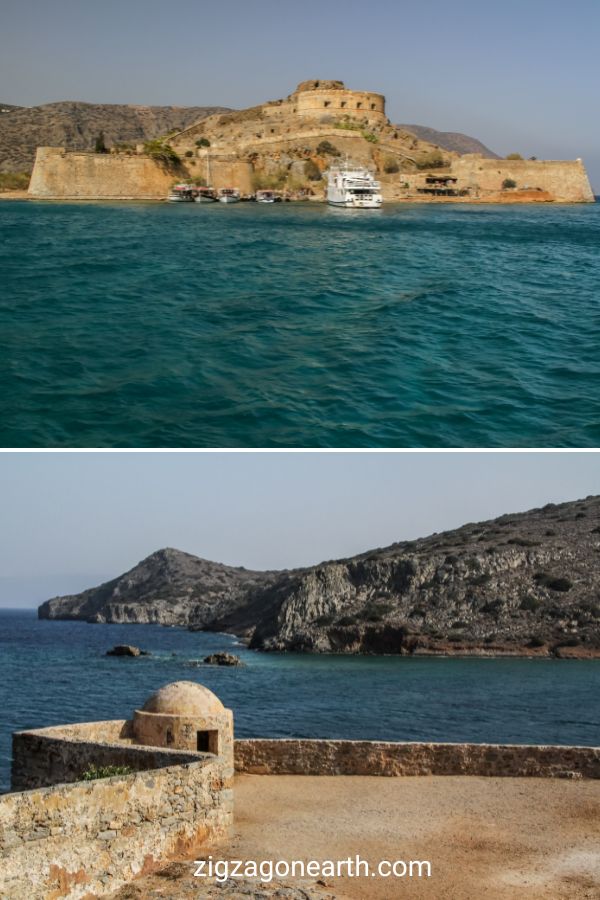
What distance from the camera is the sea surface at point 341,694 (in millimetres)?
26969

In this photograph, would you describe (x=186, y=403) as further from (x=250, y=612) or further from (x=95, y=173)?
(x=95, y=173)

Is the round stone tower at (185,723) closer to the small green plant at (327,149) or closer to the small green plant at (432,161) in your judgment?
the small green plant at (327,149)

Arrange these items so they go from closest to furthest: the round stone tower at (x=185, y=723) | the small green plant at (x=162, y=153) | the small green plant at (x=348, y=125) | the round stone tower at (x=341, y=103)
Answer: the round stone tower at (x=185, y=723)
the small green plant at (x=162, y=153)
the small green plant at (x=348, y=125)
the round stone tower at (x=341, y=103)

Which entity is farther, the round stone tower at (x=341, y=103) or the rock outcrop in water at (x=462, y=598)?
the round stone tower at (x=341, y=103)

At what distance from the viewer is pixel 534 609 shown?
5050cm

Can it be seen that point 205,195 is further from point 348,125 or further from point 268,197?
point 348,125

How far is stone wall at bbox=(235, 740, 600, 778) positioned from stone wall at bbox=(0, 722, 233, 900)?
230 centimetres

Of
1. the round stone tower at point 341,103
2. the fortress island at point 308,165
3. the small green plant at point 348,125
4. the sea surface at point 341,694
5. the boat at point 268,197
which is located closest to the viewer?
the sea surface at point 341,694

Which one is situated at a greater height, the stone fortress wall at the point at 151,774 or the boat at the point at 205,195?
the boat at the point at 205,195

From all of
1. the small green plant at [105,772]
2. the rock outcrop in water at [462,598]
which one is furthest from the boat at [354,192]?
the small green plant at [105,772]

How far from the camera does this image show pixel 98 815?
856cm

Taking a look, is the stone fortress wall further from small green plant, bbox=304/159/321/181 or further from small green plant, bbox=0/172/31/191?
small green plant, bbox=304/159/321/181

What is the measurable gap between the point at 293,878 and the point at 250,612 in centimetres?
6242

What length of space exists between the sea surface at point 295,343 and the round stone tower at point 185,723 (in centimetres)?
546
